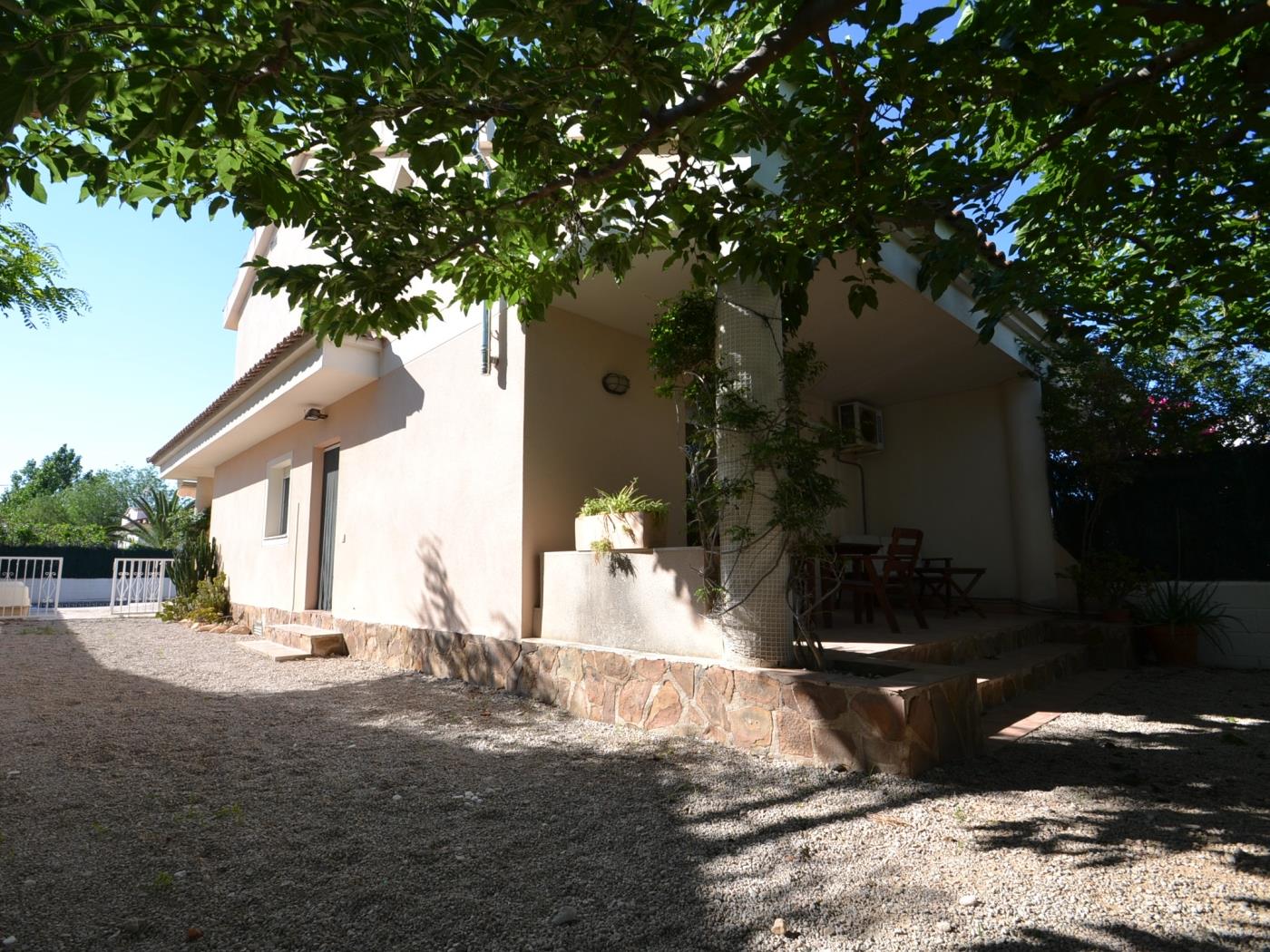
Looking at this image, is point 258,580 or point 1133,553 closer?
point 1133,553

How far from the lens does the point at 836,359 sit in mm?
7102

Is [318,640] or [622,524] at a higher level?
[622,524]

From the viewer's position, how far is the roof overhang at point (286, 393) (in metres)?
7.55

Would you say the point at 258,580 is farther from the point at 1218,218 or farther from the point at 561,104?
the point at 1218,218

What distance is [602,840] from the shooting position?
2.66 m

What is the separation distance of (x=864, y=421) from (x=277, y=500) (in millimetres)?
8834

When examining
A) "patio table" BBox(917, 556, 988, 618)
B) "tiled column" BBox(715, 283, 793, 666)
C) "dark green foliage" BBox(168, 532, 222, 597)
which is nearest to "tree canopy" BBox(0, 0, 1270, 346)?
"tiled column" BBox(715, 283, 793, 666)

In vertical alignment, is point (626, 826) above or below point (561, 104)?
below

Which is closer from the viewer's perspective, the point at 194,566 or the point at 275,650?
the point at 275,650

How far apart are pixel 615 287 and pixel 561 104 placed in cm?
263

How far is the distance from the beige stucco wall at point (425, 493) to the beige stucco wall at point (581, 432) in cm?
14

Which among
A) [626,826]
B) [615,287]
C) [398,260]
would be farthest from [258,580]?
[626,826]

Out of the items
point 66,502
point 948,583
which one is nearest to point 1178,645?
point 948,583

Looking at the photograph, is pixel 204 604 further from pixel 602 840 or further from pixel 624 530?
pixel 602 840
